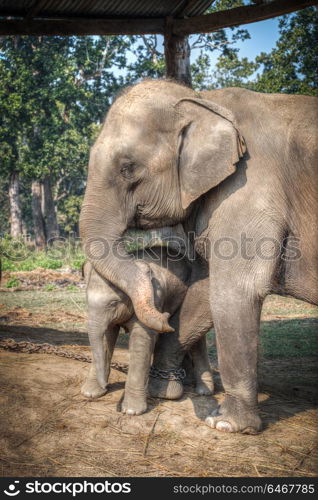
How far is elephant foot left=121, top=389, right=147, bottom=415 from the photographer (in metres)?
4.09

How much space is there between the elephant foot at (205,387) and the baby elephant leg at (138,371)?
68 centimetres

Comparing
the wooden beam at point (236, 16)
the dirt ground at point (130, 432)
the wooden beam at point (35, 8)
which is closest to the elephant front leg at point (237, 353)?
the dirt ground at point (130, 432)

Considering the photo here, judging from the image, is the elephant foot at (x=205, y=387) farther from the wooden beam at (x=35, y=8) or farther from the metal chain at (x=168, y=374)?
the wooden beam at (x=35, y=8)

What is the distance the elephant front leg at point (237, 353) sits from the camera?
3781mm

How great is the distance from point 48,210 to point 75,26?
708 inches

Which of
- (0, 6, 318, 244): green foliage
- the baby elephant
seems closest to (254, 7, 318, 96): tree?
(0, 6, 318, 244): green foliage

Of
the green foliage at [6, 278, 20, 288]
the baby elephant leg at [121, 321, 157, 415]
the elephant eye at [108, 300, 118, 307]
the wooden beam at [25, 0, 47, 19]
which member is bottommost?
the green foliage at [6, 278, 20, 288]

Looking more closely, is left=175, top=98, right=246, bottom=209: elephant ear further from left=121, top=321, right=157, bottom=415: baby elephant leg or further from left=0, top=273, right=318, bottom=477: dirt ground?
left=0, top=273, right=318, bottom=477: dirt ground

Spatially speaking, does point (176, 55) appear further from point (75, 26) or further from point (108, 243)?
point (108, 243)

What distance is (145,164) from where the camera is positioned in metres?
3.97

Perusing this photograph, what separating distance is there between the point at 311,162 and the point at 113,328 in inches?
69.8

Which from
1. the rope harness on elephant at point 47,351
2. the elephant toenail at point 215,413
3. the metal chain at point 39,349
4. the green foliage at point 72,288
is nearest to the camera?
the elephant toenail at point 215,413

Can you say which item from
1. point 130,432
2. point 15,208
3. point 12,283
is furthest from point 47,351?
point 15,208

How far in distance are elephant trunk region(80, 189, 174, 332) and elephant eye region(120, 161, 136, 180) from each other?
19 cm
